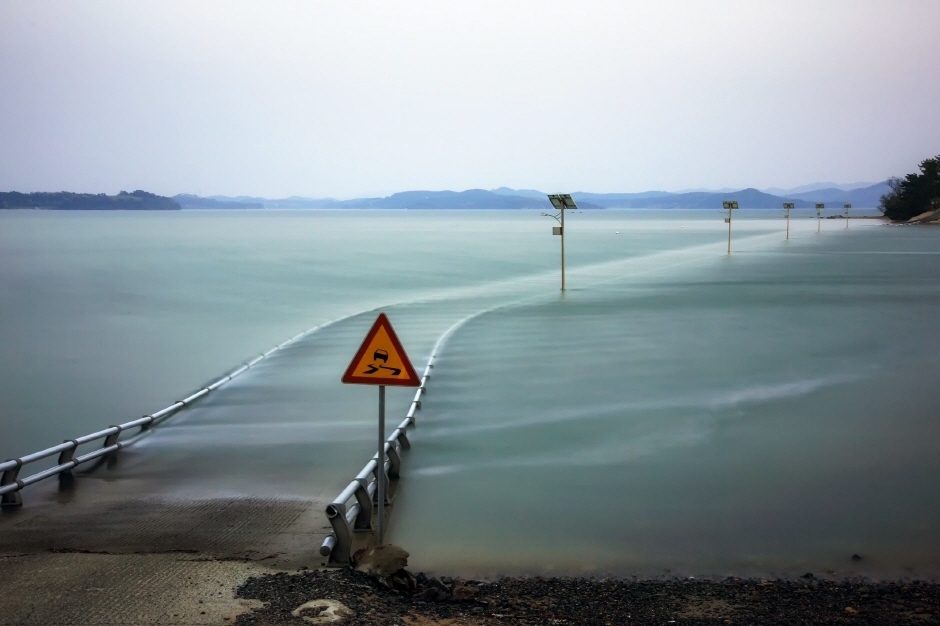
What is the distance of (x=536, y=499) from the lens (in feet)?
31.0

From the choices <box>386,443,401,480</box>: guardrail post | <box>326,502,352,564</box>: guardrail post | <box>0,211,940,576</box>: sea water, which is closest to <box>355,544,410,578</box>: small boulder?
<box>326,502,352,564</box>: guardrail post

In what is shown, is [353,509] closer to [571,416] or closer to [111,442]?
[111,442]

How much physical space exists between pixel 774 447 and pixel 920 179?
11914 cm

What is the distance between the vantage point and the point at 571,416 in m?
13.4

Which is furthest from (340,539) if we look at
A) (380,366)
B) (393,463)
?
(393,463)

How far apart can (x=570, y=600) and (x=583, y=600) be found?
0.30 feet

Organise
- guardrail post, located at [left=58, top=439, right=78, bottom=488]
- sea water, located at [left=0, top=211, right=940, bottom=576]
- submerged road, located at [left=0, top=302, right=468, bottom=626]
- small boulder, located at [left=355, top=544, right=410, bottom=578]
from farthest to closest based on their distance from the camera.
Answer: guardrail post, located at [left=58, top=439, right=78, bottom=488], sea water, located at [left=0, top=211, right=940, bottom=576], small boulder, located at [left=355, top=544, right=410, bottom=578], submerged road, located at [left=0, top=302, right=468, bottom=626]

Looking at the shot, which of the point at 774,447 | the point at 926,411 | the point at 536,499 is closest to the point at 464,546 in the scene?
the point at 536,499

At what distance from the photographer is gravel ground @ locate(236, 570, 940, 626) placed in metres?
6.09

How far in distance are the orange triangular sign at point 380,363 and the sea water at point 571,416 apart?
1693 millimetres

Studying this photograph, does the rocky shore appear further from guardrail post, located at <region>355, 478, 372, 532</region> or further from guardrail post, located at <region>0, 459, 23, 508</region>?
guardrail post, located at <region>0, 459, 23, 508</region>

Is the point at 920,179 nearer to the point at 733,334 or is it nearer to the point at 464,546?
the point at 733,334

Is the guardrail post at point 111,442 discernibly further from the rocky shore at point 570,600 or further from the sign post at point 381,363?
the sign post at point 381,363

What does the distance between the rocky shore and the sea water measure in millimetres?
602
